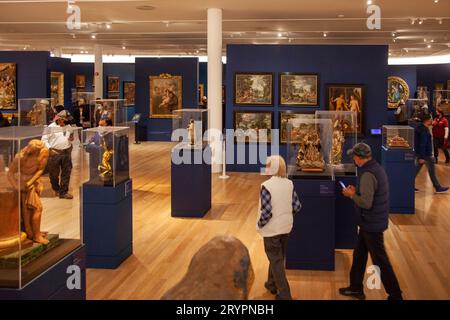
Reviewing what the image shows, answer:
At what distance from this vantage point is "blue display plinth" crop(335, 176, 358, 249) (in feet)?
31.5

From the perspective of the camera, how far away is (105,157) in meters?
9.09

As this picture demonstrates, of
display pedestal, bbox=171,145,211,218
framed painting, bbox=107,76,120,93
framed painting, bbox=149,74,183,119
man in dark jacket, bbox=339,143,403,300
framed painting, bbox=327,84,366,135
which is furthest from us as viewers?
framed painting, bbox=107,76,120,93

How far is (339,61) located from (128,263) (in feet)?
41.7

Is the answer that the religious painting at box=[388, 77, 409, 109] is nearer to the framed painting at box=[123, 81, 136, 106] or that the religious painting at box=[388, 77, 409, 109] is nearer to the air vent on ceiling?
the air vent on ceiling

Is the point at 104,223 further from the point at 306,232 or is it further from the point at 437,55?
the point at 437,55

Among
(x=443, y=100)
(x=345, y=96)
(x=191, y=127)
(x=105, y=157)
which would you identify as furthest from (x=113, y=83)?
(x=105, y=157)

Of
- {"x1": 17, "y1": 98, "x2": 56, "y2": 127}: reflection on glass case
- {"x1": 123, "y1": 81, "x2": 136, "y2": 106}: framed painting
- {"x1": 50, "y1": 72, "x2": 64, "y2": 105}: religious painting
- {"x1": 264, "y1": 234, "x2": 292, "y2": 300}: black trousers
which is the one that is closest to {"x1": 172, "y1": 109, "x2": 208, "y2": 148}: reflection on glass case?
{"x1": 264, "y1": 234, "x2": 292, "y2": 300}: black trousers

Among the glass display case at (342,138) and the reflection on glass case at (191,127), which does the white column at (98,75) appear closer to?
the reflection on glass case at (191,127)

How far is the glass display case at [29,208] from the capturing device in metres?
4.60

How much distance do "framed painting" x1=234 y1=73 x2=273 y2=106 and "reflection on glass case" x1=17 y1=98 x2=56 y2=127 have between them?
8.78 metres

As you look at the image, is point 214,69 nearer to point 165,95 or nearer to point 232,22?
point 232,22

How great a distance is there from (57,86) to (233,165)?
14.5 m

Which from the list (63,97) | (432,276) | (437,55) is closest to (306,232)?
(432,276)

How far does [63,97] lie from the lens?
105 ft
